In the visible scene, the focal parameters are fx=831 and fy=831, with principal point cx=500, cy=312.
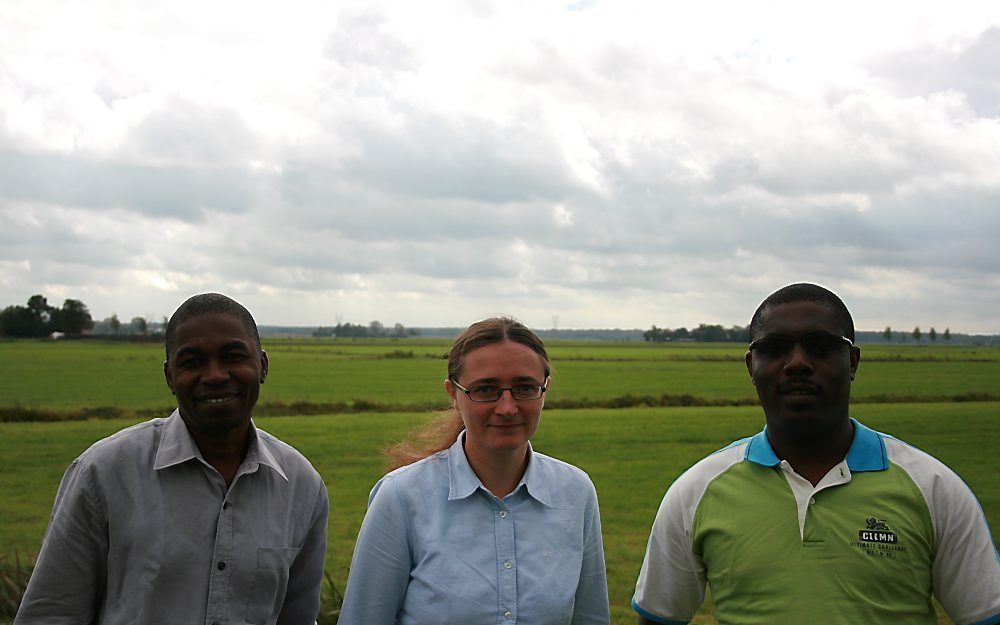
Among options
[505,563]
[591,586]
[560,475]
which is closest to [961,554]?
[591,586]

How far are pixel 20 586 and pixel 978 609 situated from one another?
6267 mm

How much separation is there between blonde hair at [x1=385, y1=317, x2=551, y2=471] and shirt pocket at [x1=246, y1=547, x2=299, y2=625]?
54 cm

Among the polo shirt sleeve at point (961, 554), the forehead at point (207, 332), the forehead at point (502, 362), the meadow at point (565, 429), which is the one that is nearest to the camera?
the polo shirt sleeve at point (961, 554)

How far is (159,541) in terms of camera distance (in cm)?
267

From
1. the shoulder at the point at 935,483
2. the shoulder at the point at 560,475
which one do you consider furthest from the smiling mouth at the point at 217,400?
the shoulder at the point at 935,483

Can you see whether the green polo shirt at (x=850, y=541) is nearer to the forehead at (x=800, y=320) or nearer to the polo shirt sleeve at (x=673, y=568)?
the polo shirt sleeve at (x=673, y=568)

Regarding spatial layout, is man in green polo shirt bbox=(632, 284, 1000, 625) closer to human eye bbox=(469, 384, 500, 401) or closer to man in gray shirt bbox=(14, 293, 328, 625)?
human eye bbox=(469, 384, 500, 401)

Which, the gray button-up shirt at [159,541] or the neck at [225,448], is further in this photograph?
the neck at [225,448]

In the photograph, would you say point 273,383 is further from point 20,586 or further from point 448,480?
point 448,480

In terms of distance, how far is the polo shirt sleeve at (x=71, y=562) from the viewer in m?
2.61

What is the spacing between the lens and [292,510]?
3.00 meters

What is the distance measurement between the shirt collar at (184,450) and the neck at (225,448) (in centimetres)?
3

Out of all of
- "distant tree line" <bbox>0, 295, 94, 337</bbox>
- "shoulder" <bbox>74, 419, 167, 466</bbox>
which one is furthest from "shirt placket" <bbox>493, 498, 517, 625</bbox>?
Result: "distant tree line" <bbox>0, 295, 94, 337</bbox>

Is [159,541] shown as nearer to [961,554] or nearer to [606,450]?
[961,554]
